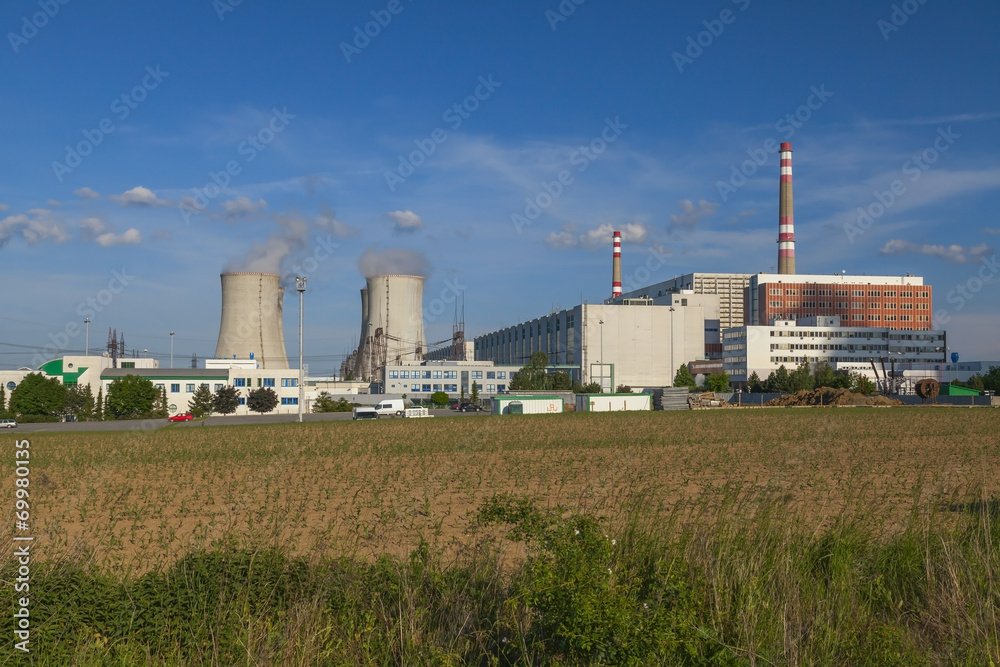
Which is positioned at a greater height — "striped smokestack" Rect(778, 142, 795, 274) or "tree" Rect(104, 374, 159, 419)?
"striped smokestack" Rect(778, 142, 795, 274)

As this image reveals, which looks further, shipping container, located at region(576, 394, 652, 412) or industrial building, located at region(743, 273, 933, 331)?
industrial building, located at region(743, 273, 933, 331)

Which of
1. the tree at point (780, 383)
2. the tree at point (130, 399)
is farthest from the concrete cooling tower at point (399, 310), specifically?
the tree at point (780, 383)

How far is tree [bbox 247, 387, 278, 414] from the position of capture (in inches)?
2906

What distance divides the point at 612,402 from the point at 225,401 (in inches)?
1364

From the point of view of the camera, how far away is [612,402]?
2307 inches

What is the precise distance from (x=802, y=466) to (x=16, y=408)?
68.0 m

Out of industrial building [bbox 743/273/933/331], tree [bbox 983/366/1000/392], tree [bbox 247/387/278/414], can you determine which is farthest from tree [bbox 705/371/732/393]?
tree [bbox 247/387/278/414]

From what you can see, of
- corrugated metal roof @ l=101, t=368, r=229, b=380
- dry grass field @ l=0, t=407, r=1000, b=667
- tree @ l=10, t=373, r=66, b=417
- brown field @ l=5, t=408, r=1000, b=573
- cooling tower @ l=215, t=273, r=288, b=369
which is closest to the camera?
dry grass field @ l=0, t=407, r=1000, b=667

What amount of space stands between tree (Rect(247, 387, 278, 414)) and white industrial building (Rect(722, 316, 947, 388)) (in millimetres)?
65753

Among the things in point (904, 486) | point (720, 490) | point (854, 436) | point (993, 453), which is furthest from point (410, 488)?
point (854, 436)

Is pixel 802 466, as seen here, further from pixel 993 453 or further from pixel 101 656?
pixel 101 656

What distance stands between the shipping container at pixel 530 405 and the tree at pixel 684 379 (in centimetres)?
4694

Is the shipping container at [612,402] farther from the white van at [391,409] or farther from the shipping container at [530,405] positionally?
the white van at [391,409]

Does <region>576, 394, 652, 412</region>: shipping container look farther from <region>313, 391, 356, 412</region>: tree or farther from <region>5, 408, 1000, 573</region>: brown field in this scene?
<region>313, 391, 356, 412</region>: tree
